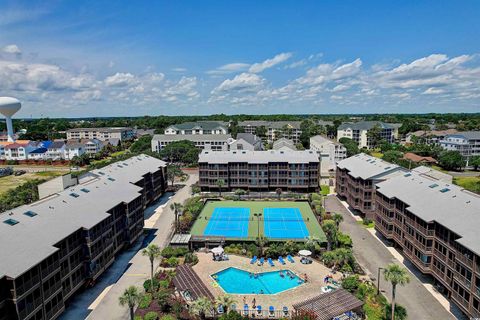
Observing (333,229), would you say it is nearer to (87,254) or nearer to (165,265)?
(165,265)

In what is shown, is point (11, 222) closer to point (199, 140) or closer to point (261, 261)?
point (261, 261)

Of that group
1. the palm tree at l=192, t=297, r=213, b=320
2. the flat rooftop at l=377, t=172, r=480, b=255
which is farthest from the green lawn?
the palm tree at l=192, t=297, r=213, b=320

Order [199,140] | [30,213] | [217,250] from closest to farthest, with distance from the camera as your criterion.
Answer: [30,213] < [217,250] < [199,140]

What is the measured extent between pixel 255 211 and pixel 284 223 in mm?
9956

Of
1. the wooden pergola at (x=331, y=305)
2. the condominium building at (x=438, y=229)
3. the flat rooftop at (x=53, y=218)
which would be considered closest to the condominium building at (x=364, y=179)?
the condominium building at (x=438, y=229)

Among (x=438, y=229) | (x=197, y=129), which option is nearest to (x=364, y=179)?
(x=438, y=229)

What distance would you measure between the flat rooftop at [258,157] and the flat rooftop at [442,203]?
3195cm

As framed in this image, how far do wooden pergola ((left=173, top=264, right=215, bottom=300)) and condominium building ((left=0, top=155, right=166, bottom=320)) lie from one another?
36.3 ft

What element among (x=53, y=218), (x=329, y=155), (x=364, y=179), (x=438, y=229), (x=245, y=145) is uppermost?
(x=245, y=145)

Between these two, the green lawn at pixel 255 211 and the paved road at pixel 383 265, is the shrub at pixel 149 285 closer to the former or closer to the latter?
the green lawn at pixel 255 211

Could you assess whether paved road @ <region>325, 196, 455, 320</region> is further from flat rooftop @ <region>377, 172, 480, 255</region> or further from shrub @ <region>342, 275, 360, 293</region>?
flat rooftop @ <region>377, 172, 480, 255</region>

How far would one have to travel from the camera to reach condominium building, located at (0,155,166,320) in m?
30.5

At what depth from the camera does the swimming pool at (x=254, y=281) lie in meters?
44.7

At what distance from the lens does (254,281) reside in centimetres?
4691
